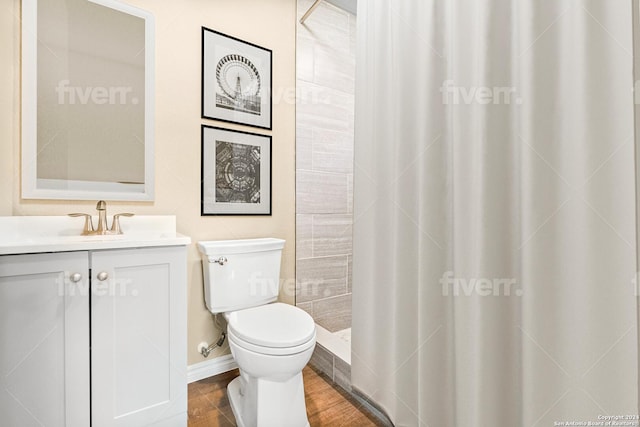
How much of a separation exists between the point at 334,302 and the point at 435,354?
1.13 metres

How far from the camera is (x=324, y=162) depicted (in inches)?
82.7

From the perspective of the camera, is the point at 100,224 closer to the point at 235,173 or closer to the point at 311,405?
the point at 235,173

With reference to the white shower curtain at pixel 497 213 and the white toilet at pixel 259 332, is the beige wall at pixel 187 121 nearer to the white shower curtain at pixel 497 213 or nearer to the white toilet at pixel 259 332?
the white toilet at pixel 259 332

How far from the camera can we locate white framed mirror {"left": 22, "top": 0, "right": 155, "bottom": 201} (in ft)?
4.31

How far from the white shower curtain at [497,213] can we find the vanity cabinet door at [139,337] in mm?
804

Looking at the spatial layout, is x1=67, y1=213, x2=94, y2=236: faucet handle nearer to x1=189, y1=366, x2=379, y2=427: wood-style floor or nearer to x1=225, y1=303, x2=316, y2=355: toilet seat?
x1=225, y1=303, x2=316, y2=355: toilet seat

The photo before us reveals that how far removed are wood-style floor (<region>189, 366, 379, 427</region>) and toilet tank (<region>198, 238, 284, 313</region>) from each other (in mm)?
435

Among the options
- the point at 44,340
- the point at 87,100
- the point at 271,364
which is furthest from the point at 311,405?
the point at 87,100

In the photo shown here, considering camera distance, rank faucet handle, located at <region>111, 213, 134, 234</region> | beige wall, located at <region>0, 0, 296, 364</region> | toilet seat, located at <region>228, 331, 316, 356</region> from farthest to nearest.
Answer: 1. faucet handle, located at <region>111, 213, 134, 234</region>
2. beige wall, located at <region>0, 0, 296, 364</region>
3. toilet seat, located at <region>228, 331, 316, 356</region>
